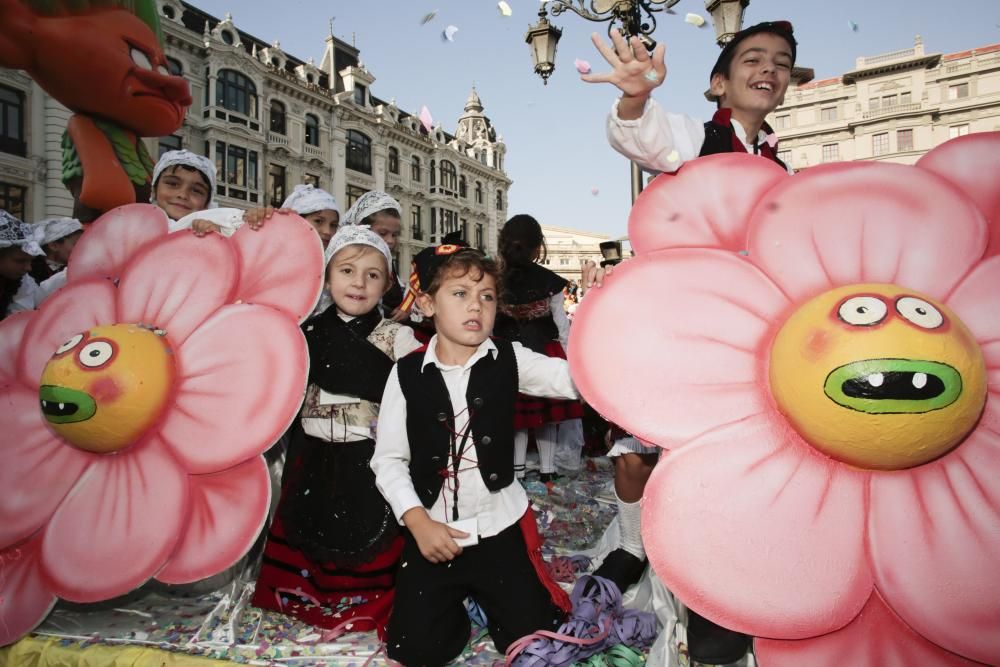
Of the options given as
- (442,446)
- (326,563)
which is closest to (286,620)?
(326,563)

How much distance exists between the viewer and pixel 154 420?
5.44 ft

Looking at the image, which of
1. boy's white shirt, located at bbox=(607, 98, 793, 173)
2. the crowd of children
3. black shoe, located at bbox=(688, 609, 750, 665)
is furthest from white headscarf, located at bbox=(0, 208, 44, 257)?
black shoe, located at bbox=(688, 609, 750, 665)

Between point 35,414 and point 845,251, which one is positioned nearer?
point 845,251

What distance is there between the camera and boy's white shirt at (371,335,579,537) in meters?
1.59

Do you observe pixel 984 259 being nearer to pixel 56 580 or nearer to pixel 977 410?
pixel 977 410

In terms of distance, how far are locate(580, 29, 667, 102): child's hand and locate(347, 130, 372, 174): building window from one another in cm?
2210

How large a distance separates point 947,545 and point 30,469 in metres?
2.30

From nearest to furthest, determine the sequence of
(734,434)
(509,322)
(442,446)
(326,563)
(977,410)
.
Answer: (977,410) < (734,434) < (442,446) < (326,563) < (509,322)

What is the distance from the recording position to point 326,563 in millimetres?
1774

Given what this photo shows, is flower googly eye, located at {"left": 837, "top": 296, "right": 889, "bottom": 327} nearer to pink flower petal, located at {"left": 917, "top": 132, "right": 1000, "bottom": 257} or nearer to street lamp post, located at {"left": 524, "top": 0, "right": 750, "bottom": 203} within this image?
pink flower petal, located at {"left": 917, "top": 132, "right": 1000, "bottom": 257}

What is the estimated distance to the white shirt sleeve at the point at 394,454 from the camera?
1.53 meters

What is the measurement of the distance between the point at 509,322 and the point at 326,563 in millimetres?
1797

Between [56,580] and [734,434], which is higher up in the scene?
[734,434]

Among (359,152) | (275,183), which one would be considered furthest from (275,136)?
(359,152)
